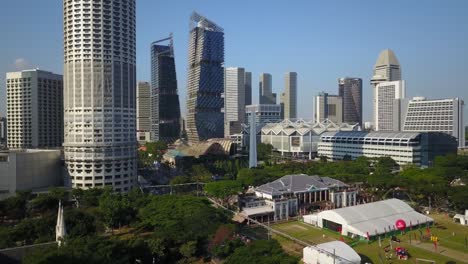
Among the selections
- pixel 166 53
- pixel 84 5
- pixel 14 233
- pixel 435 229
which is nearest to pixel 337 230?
pixel 435 229

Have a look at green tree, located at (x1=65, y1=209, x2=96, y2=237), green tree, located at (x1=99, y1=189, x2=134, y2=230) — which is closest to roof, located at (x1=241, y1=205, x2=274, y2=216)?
green tree, located at (x1=99, y1=189, x2=134, y2=230)

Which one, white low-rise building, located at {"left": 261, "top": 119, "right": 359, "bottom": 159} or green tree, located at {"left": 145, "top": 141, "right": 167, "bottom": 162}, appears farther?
white low-rise building, located at {"left": 261, "top": 119, "right": 359, "bottom": 159}

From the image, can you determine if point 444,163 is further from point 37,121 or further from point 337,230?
point 37,121

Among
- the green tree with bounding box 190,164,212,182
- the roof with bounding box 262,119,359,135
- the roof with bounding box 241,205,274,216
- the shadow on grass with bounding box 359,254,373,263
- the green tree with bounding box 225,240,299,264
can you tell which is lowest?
the shadow on grass with bounding box 359,254,373,263

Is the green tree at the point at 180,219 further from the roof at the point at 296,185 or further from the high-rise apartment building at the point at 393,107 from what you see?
the high-rise apartment building at the point at 393,107

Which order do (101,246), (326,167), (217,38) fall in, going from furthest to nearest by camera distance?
(217,38), (326,167), (101,246)

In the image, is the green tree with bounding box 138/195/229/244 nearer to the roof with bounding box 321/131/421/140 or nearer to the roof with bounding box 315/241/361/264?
the roof with bounding box 315/241/361/264

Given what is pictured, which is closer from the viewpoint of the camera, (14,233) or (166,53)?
(14,233)

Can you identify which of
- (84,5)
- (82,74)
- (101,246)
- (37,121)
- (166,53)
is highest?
(166,53)
